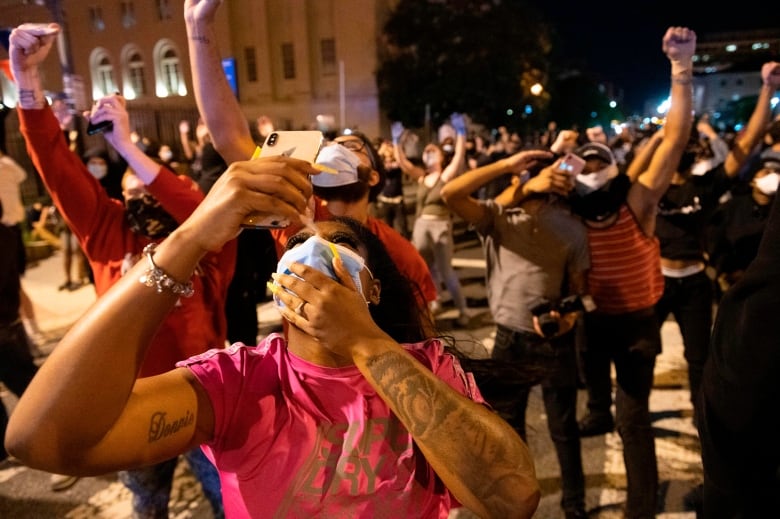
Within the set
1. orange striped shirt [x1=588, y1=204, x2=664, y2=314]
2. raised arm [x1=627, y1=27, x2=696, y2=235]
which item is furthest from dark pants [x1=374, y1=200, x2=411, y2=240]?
raised arm [x1=627, y1=27, x2=696, y2=235]

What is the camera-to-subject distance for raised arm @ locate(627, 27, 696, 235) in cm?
326

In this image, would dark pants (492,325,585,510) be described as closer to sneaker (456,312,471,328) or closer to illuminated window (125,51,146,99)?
sneaker (456,312,471,328)

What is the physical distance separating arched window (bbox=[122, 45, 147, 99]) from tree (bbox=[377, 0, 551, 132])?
60.1 feet

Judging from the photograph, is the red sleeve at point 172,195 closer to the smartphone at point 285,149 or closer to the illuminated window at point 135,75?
the smartphone at point 285,149

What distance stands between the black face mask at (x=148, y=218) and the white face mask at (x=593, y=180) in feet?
7.77

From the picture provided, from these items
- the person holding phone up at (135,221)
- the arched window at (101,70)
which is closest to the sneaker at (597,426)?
the person holding phone up at (135,221)

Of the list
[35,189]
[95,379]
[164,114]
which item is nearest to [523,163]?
[95,379]

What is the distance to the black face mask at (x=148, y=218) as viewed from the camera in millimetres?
2803

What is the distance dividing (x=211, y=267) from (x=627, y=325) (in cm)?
244

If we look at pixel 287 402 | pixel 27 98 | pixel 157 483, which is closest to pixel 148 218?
pixel 27 98

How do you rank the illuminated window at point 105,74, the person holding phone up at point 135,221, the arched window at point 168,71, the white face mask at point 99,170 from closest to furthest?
the person holding phone up at point 135,221
the white face mask at point 99,170
the arched window at point 168,71
the illuminated window at point 105,74

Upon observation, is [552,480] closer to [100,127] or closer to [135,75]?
[100,127]

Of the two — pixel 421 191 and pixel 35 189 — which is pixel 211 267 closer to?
pixel 421 191

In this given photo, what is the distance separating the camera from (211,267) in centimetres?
289
